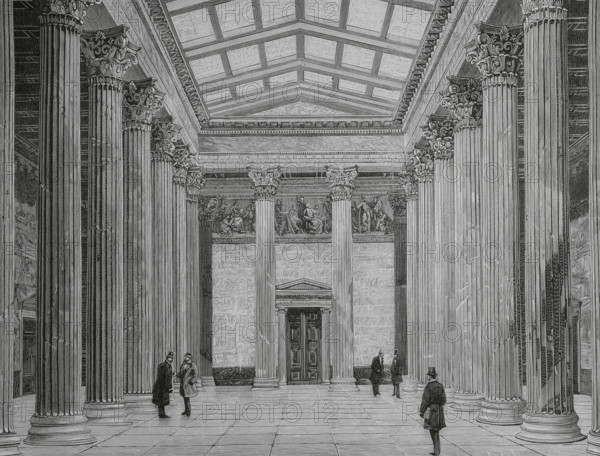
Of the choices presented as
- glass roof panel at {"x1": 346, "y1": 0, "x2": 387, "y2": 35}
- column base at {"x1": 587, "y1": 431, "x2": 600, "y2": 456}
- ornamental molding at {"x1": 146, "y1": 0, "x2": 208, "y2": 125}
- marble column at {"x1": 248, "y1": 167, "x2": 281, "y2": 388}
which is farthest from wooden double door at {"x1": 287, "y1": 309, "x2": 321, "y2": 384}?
column base at {"x1": 587, "y1": 431, "x2": 600, "y2": 456}

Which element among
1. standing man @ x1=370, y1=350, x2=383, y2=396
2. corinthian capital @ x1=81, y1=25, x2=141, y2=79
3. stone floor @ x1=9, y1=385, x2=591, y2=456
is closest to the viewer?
stone floor @ x1=9, y1=385, x2=591, y2=456

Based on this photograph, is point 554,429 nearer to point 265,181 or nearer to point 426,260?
point 426,260

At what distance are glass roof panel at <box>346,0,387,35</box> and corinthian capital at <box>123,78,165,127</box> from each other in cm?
559

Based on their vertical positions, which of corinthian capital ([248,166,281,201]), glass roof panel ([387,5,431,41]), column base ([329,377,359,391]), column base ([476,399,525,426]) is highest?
glass roof panel ([387,5,431,41])

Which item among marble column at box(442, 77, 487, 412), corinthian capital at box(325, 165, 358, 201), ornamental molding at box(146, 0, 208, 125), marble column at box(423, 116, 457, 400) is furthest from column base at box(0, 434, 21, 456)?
corinthian capital at box(325, 165, 358, 201)

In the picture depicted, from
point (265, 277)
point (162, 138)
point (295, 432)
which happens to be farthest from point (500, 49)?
point (265, 277)

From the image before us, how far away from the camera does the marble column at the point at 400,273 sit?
110 feet

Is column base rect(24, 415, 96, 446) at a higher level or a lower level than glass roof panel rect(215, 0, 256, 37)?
lower

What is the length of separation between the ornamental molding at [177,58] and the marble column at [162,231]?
5.28ft

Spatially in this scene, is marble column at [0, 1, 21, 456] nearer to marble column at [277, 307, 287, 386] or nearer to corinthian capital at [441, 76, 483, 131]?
corinthian capital at [441, 76, 483, 131]

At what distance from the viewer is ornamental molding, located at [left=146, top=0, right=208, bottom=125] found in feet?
66.1

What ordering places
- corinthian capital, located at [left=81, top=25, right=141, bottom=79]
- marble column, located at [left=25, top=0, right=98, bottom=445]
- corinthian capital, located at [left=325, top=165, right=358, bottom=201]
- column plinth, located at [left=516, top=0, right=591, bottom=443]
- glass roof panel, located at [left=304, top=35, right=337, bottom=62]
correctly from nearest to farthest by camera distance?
column plinth, located at [left=516, top=0, right=591, bottom=443]
marble column, located at [left=25, top=0, right=98, bottom=445]
corinthian capital, located at [left=81, top=25, right=141, bottom=79]
glass roof panel, located at [left=304, top=35, right=337, bottom=62]
corinthian capital, located at [left=325, top=165, right=358, bottom=201]

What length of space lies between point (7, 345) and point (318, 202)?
24309 mm

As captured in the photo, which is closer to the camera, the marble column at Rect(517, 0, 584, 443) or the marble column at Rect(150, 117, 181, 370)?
the marble column at Rect(517, 0, 584, 443)
